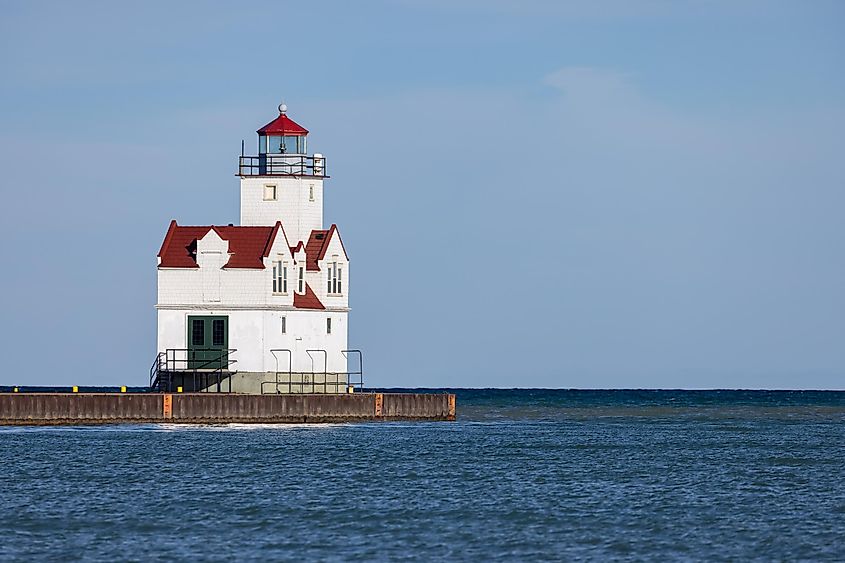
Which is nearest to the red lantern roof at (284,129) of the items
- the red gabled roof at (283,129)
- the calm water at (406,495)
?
the red gabled roof at (283,129)

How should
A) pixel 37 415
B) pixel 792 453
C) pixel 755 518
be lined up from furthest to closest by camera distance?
1. pixel 37 415
2. pixel 792 453
3. pixel 755 518

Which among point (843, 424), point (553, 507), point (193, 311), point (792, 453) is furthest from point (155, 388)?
point (843, 424)

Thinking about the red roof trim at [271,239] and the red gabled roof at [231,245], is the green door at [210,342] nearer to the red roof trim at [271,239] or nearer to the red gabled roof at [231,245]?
the red gabled roof at [231,245]

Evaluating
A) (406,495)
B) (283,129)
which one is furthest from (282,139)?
(406,495)

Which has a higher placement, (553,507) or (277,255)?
(277,255)

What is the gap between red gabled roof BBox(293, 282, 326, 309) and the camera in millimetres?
70188

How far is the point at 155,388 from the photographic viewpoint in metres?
69.5

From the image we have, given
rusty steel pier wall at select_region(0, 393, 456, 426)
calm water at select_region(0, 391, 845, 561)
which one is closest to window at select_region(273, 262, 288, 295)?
rusty steel pier wall at select_region(0, 393, 456, 426)

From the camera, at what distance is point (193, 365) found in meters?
68.9

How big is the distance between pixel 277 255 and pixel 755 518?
33.7m

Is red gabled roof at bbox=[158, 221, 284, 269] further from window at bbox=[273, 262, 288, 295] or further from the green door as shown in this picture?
the green door

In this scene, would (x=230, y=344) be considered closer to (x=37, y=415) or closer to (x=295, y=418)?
(x=295, y=418)

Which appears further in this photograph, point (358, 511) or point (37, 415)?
point (37, 415)

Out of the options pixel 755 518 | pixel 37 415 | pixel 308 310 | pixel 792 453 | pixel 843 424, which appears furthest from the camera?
pixel 843 424
